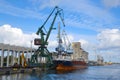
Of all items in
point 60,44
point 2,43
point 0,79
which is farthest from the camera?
point 60,44

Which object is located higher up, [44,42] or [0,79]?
[44,42]

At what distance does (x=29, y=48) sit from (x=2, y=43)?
36.5 meters

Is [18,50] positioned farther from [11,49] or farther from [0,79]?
[0,79]

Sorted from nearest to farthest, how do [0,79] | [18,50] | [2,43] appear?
[0,79], [2,43], [18,50]

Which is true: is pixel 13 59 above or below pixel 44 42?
below

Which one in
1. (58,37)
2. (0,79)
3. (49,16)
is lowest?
(0,79)

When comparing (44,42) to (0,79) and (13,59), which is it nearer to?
(13,59)

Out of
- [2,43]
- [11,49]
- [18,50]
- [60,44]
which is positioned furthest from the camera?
[60,44]

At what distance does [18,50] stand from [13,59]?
6.92 m

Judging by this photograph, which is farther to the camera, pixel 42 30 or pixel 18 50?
pixel 42 30

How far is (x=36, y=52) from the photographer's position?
14788 cm

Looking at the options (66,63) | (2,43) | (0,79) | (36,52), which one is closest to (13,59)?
(2,43)

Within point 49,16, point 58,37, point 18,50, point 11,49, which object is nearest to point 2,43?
point 11,49

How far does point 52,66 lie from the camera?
14350 centimetres
